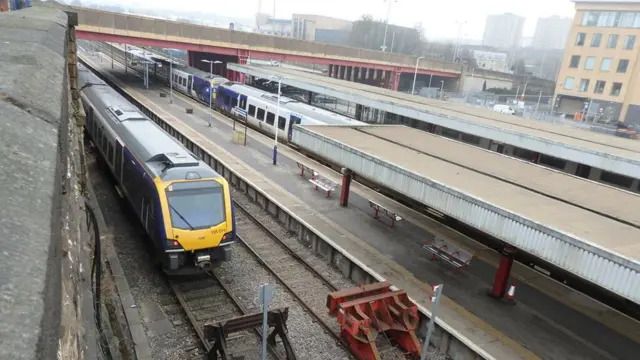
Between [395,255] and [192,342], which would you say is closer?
[192,342]

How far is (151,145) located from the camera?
12.4 meters

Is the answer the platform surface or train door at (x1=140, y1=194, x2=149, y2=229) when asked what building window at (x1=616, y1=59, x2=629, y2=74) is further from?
train door at (x1=140, y1=194, x2=149, y2=229)

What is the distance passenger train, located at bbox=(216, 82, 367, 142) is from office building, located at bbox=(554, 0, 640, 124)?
3763 cm

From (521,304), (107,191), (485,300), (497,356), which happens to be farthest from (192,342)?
(107,191)

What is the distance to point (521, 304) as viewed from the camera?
11531 millimetres

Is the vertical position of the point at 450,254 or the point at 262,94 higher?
the point at 262,94

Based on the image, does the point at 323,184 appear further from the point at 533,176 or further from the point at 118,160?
the point at 533,176

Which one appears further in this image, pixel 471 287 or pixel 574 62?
pixel 574 62

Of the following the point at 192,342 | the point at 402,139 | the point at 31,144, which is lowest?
the point at 192,342

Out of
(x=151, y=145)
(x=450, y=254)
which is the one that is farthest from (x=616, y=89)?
(x=151, y=145)

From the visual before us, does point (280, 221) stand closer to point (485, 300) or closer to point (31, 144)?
point (485, 300)

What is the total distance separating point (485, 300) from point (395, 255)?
289cm

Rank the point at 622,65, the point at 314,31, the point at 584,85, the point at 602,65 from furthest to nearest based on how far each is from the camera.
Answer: the point at 314,31
the point at 584,85
the point at 602,65
the point at 622,65

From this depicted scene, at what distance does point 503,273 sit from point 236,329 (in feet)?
21.9
